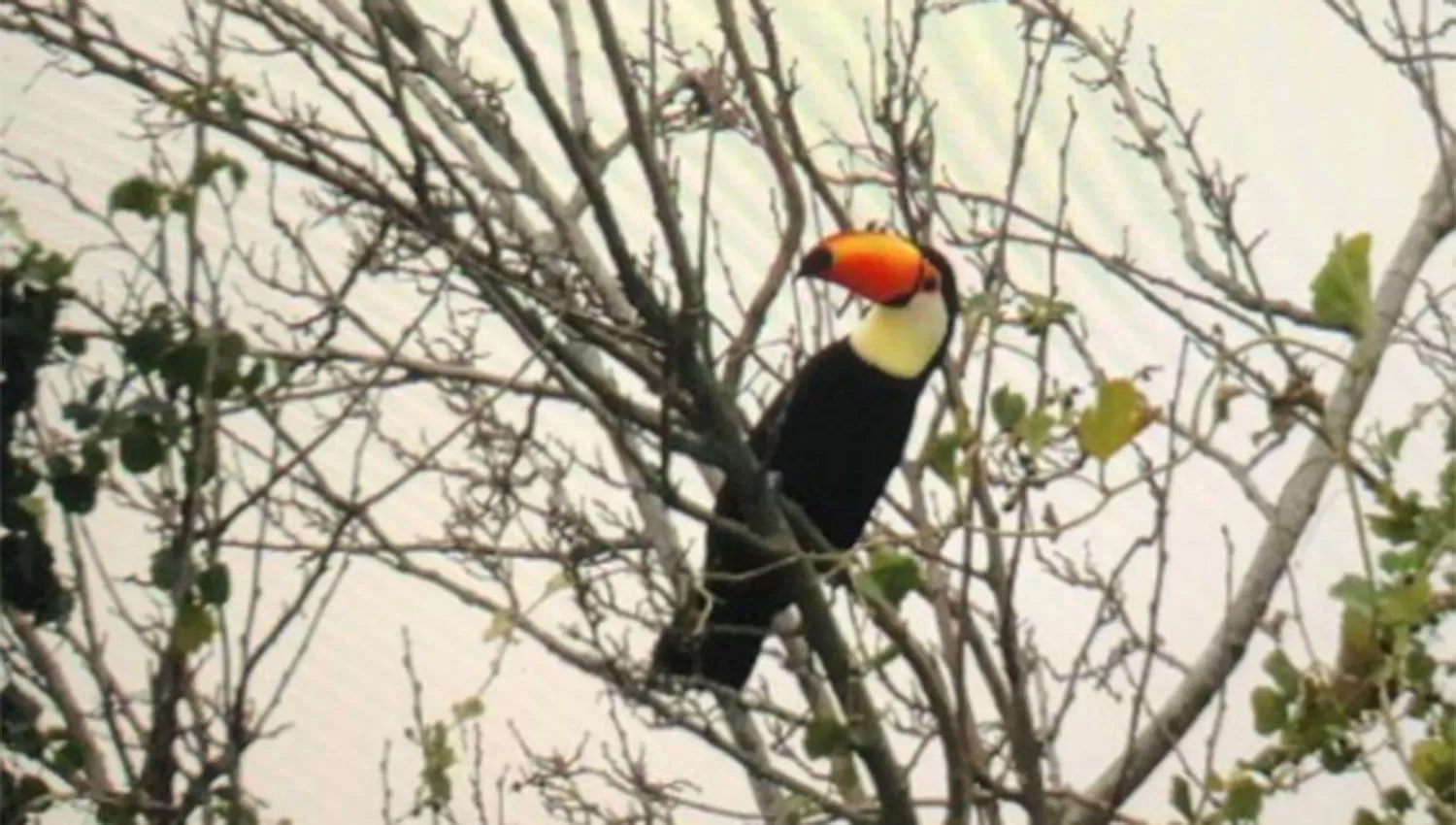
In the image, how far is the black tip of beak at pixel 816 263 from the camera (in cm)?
157

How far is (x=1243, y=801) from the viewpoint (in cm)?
101

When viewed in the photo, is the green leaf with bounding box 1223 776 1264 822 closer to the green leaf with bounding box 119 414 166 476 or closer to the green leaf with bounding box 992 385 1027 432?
the green leaf with bounding box 992 385 1027 432

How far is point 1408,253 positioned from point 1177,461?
129 centimetres

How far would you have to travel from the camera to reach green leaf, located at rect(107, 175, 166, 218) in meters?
1.14

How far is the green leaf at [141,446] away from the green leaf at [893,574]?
0.38 metres

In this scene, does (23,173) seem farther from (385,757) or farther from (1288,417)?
(1288,417)

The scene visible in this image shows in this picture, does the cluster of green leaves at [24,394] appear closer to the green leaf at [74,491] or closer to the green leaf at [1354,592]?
the green leaf at [74,491]

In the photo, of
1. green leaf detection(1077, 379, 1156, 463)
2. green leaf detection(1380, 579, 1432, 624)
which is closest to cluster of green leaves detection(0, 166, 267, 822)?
green leaf detection(1077, 379, 1156, 463)

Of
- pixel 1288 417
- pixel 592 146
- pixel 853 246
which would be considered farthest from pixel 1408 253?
pixel 1288 417

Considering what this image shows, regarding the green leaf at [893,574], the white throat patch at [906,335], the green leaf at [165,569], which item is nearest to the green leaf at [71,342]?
the green leaf at [165,569]

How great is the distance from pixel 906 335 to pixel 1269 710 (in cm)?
82

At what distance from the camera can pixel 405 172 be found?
1105 mm

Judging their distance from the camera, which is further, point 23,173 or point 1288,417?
point 23,173

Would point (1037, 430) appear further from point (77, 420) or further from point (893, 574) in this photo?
point (77, 420)
